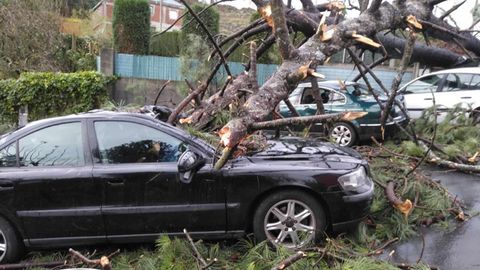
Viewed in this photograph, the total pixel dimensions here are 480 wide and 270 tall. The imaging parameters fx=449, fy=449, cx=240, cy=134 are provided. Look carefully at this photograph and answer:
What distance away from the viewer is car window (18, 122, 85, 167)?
434cm

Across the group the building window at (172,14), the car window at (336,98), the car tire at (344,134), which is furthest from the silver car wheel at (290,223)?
the building window at (172,14)

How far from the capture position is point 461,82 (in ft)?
32.7

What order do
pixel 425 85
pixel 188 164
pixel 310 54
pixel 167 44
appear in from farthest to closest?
pixel 167 44, pixel 425 85, pixel 310 54, pixel 188 164

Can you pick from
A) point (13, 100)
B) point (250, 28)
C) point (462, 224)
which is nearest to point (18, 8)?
point (13, 100)

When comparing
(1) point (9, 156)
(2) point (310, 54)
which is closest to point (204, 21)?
(2) point (310, 54)

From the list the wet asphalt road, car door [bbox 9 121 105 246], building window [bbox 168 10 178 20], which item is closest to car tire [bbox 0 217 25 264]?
car door [bbox 9 121 105 246]

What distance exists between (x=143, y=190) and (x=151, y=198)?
108 millimetres

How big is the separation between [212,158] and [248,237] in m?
0.87

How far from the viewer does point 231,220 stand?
4.34m

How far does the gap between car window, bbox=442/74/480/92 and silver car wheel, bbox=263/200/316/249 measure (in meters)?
7.23

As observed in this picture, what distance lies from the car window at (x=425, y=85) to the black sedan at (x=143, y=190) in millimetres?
7002

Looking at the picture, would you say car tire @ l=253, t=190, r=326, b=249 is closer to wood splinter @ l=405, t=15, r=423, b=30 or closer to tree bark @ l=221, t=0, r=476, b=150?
tree bark @ l=221, t=0, r=476, b=150

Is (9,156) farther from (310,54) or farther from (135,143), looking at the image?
(310,54)

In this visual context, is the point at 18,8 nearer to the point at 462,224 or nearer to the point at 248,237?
the point at 248,237
